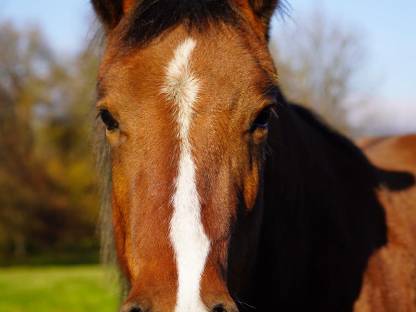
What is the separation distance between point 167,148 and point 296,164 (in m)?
1.26

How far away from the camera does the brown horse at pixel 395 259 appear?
11.8 feet

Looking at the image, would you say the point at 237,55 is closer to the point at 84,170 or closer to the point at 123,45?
the point at 123,45

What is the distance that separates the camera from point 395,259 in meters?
3.79

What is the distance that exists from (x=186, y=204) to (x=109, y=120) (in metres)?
0.63

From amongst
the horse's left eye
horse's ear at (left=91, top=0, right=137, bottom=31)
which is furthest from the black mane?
the horse's left eye

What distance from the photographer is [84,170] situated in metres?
39.2

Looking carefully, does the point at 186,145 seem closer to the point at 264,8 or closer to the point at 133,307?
the point at 133,307

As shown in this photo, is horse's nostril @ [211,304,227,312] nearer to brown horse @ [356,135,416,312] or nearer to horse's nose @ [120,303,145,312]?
horse's nose @ [120,303,145,312]

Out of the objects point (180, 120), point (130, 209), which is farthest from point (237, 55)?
point (130, 209)

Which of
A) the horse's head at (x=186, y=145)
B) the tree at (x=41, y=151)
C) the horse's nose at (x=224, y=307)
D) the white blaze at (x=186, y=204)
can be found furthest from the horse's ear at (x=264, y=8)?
the tree at (x=41, y=151)

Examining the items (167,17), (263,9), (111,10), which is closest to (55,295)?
(111,10)

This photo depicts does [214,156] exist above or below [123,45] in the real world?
below

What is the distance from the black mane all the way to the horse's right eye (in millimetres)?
357

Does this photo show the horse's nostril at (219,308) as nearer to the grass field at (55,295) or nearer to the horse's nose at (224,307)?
the horse's nose at (224,307)
